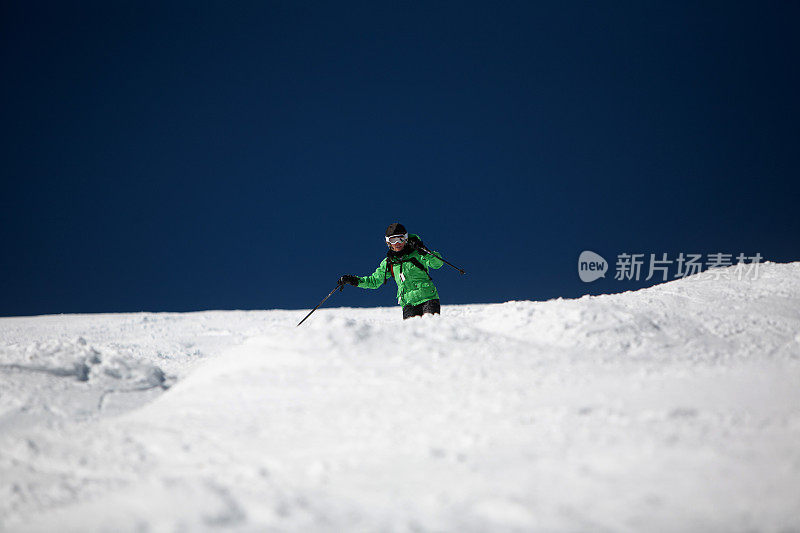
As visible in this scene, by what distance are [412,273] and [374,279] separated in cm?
48

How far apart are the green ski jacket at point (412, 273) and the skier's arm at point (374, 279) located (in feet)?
0.17

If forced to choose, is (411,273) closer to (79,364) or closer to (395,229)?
(395,229)

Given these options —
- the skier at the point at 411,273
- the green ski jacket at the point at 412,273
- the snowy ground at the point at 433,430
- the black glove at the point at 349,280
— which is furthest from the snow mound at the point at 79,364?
the green ski jacket at the point at 412,273

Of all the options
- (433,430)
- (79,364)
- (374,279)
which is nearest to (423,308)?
(374,279)

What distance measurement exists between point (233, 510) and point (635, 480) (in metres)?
1.38

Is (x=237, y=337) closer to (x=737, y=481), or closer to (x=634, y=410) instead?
(x=634, y=410)

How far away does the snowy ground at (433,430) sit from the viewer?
1.77m

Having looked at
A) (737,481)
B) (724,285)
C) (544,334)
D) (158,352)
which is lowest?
(158,352)

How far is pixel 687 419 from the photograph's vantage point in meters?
2.30

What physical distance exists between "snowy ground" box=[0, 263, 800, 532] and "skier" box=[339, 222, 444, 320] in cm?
172

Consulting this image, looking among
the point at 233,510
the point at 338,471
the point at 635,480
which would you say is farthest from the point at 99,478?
the point at 635,480

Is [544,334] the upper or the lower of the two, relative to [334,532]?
upper

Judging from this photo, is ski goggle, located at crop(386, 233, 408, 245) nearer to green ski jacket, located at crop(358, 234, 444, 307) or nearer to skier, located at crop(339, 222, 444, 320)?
skier, located at crop(339, 222, 444, 320)

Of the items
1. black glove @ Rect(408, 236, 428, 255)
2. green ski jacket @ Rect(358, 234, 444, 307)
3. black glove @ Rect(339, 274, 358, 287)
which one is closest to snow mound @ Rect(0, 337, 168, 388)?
black glove @ Rect(339, 274, 358, 287)
